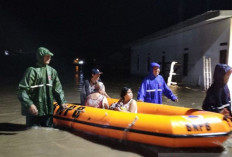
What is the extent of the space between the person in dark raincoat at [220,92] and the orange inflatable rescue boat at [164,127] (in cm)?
17

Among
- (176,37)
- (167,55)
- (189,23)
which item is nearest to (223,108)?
(189,23)

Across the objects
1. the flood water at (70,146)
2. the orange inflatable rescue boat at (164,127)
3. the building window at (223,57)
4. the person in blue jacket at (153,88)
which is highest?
the building window at (223,57)

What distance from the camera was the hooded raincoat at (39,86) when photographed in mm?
4730

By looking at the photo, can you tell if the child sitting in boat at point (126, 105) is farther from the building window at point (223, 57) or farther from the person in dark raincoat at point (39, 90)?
the building window at point (223, 57)

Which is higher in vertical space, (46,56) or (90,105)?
(46,56)

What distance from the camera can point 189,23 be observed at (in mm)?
13891

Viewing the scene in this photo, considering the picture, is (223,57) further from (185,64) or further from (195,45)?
(185,64)

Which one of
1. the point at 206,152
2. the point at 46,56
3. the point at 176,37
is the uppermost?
the point at 176,37

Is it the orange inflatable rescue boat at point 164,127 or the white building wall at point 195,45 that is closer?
the orange inflatable rescue boat at point 164,127

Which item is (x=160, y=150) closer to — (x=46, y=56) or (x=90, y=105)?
(x=90, y=105)

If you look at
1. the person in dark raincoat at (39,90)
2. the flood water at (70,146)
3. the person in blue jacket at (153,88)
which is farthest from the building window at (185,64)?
the person in dark raincoat at (39,90)

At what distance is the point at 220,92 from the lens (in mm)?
4488

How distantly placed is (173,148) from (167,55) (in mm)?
14677

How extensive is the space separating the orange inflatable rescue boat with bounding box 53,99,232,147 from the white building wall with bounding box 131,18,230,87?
26.1 feet
